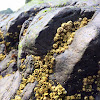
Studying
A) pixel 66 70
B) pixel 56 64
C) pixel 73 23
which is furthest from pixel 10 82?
pixel 73 23

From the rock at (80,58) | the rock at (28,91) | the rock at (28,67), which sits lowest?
the rock at (28,91)

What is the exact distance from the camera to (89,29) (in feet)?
19.4

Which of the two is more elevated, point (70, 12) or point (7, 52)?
point (70, 12)

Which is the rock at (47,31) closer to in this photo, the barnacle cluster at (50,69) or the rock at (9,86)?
the barnacle cluster at (50,69)

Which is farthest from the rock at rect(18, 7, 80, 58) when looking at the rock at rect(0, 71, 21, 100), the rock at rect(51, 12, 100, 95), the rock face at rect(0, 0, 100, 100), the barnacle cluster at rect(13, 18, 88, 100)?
the rock at rect(0, 71, 21, 100)

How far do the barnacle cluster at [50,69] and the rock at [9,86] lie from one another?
62cm

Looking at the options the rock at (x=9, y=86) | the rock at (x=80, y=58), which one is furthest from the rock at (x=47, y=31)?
the rock at (x=9, y=86)

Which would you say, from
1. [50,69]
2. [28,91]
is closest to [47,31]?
[50,69]

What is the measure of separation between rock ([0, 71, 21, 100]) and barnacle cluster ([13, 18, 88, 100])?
0.62m

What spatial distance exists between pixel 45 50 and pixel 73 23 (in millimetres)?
2545

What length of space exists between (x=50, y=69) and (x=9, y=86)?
13.3 ft

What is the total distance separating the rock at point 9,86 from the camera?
7682mm

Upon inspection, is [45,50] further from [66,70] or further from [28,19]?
[28,19]

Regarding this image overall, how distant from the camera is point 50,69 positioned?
678cm
